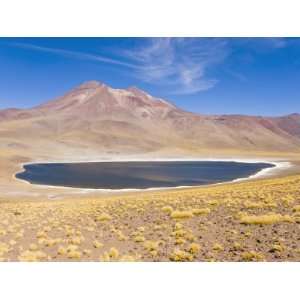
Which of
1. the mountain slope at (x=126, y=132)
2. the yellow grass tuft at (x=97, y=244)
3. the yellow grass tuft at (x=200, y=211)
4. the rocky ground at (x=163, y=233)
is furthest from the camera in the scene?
the mountain slope at (x=126, y=132)

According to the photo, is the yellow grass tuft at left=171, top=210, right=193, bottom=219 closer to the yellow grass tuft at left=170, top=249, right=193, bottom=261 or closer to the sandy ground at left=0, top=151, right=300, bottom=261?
the sandy ground at left=0, top=151, right=300, bottom=261

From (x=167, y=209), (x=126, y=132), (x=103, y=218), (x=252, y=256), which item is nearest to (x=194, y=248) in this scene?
(x=252, y=256)

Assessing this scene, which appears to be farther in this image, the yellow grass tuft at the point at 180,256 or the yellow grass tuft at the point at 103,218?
the yellow grass tuft at the point at 103,218

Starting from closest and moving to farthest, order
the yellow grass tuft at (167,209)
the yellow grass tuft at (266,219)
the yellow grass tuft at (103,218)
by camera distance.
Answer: the yellow grass tuft at (266,219) < the yellow grass tuft at (103,218) < the yellow grass tuft at (167,209)

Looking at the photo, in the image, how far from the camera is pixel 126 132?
154 metres

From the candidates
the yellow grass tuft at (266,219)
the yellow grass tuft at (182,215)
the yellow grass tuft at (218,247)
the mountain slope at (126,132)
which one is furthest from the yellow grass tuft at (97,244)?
the mountain slope at (126,132)

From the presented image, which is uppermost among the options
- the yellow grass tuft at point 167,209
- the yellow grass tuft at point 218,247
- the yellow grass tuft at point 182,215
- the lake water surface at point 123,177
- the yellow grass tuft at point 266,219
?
the lake water surface at point 123,177

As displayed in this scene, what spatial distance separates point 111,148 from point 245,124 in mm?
98743

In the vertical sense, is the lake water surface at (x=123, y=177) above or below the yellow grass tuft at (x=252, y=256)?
above

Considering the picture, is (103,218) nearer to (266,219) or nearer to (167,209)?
(167,209)

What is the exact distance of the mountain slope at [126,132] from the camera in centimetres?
12069

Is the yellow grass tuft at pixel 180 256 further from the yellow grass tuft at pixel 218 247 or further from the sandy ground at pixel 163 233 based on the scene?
the yellow grass tuft at pixel 218 247
